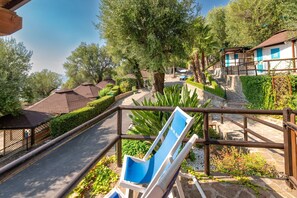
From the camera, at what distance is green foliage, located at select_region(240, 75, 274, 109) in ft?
32.1

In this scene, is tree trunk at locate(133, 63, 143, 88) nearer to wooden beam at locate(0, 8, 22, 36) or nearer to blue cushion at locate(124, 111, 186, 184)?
blue cushion at locate(124, 111, 186, 184)

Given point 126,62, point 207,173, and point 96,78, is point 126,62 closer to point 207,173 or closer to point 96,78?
point 96,78

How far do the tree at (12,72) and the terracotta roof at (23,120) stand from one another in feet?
1.26

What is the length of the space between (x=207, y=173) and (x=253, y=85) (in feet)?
35.5

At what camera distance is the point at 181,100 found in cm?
443

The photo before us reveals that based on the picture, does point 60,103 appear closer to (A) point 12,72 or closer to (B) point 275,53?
(A) point 12,72

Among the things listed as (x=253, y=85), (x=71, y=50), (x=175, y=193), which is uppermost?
(x=71, y=50)

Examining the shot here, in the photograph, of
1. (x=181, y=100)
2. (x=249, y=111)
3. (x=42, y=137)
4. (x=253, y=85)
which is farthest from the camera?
(x=42, y=137)

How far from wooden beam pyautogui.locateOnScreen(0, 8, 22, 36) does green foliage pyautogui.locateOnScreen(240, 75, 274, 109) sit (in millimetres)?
11293

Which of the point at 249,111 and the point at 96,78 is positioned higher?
the point at 96,78

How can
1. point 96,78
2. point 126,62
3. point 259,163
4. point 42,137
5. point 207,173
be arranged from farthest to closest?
point 96,78 → point 126,62 → point 42,137 → point 259,163 → point 207,173

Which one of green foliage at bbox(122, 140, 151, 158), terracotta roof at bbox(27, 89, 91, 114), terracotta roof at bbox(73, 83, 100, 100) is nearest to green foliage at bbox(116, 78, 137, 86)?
terracotta roof at bbox(73, 83, 100, 100)

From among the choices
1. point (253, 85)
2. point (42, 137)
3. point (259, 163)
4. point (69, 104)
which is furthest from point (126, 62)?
point (259, 163)

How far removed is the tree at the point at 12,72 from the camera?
10.9 metres
